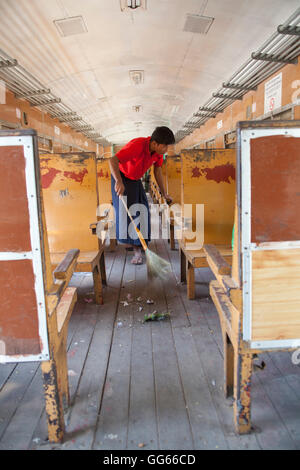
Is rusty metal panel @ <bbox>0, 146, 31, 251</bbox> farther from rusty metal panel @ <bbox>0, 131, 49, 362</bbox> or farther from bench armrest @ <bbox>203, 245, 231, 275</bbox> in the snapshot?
bench armrest @ <bbox>203, 245, 231, 275</bbox>

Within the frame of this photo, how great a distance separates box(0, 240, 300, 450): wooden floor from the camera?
1418 millimetres

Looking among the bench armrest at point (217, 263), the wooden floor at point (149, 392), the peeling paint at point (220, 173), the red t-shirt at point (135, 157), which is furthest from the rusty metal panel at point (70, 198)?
the bench armrest at point (217, 263)

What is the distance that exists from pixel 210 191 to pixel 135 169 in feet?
2.77

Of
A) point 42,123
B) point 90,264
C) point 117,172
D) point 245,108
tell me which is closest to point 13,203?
point 90,264

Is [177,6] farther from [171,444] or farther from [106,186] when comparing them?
[171,444]

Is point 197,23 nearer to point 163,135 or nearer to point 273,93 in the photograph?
point 273,93

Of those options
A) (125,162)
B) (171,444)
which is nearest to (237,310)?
(171,444)

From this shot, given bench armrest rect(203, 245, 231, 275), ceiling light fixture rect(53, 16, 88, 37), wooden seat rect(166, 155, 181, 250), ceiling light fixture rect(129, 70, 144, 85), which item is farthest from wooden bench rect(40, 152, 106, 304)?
ceiling light fixture rect(129, 70, 144, 85)

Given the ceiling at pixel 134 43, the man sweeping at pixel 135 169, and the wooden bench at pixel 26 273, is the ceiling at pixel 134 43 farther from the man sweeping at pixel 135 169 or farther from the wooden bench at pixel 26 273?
the wooden bench at pixel 26 273

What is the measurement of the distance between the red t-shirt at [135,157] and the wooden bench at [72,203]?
44cm

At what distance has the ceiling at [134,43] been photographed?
3656 mm

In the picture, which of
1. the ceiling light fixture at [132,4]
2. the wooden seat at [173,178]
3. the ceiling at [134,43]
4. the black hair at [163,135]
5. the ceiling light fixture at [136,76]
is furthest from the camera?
the ceiling light fixture at [136,76]

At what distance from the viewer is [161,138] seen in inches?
121
